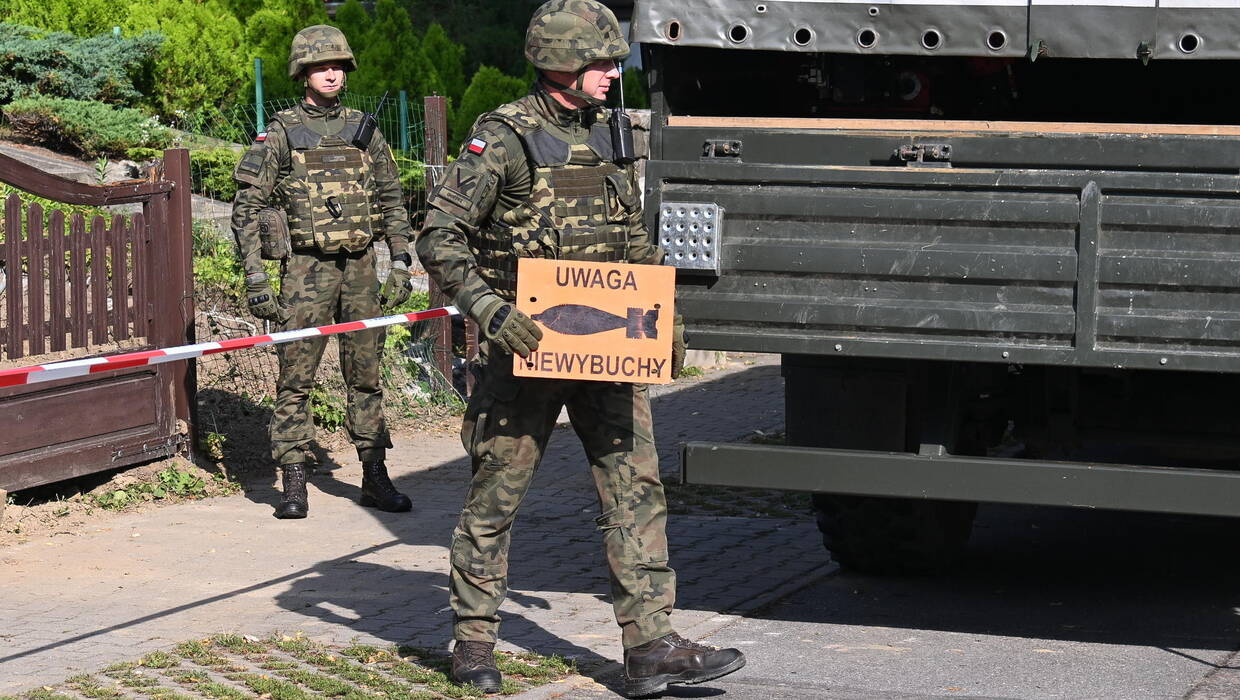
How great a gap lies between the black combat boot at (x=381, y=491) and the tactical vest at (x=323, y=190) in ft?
3.42

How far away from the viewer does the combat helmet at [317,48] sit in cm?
762

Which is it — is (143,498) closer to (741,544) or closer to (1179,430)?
(741,544)

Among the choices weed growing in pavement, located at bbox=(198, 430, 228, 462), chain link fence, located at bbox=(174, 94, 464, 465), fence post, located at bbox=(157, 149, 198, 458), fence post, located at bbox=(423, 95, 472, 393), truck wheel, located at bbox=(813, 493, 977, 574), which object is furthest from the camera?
fence post, located at bbox=(423, 95, 472, 393)

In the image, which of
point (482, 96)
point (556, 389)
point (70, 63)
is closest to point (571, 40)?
point (556, 389)

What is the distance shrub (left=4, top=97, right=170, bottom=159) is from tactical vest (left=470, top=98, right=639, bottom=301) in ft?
28.5

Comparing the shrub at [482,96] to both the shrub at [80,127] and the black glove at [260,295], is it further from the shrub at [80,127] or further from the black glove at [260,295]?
the black glove at [260,295]

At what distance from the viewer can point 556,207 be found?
5.04 m

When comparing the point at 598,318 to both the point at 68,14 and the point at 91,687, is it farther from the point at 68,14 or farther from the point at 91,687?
the point at 68,14

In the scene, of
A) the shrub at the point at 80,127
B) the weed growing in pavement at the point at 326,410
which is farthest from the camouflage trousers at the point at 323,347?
the shrub at the point at 80,127

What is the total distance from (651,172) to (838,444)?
1160 millimetres

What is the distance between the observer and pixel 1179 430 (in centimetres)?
588

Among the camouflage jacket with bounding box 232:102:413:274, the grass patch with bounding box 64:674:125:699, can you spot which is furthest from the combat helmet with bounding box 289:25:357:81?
the grass patch with bounding box 64:674:125:699

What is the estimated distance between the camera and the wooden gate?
24.0ft

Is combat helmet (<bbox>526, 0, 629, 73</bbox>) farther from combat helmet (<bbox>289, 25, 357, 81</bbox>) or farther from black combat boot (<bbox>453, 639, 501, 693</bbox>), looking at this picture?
combat helmet (<bbox>289, 25, 357, 81</bbox>)
